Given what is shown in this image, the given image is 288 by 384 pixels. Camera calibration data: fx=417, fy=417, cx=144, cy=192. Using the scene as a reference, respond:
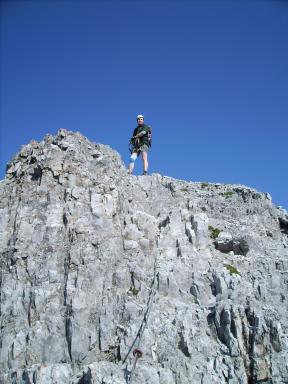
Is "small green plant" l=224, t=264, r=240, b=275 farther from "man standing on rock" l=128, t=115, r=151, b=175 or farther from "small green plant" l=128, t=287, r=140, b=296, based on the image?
"man standing on rock" l=128, t=115, r=151, b=175

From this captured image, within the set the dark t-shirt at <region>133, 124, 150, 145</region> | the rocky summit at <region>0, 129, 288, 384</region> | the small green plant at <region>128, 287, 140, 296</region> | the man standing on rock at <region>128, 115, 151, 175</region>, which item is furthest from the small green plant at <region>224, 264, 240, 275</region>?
the dark t-shirt at <region>133, 124, 150, 145</region>

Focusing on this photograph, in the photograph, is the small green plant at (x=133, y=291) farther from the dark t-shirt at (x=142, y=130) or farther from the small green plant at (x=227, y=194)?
the small green plant at (x=227, y=194)

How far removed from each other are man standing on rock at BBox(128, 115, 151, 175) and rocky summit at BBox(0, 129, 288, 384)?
134cm

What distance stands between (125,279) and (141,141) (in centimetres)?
1124

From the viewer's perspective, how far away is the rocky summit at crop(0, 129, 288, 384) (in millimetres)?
19125

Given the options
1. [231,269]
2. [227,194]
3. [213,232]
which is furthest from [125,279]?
[227,194]

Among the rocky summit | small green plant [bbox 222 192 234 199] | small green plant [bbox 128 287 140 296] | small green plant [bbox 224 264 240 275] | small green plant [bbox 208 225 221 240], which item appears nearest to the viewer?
the rocky summit

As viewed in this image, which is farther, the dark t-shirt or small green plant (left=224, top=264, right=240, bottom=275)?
the dark t-shirt

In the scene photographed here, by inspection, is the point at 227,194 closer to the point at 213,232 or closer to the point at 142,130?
the point at 213,232

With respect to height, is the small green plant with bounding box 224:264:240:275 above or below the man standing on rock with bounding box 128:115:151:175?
below

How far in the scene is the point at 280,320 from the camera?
20.8 meters

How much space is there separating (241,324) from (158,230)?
7.94 metres

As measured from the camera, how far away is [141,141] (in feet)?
97.0

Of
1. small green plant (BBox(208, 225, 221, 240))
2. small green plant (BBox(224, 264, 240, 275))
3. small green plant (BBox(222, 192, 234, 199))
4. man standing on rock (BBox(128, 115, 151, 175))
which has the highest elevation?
man standing on rock (BBox(128, 115, 151, 175))
